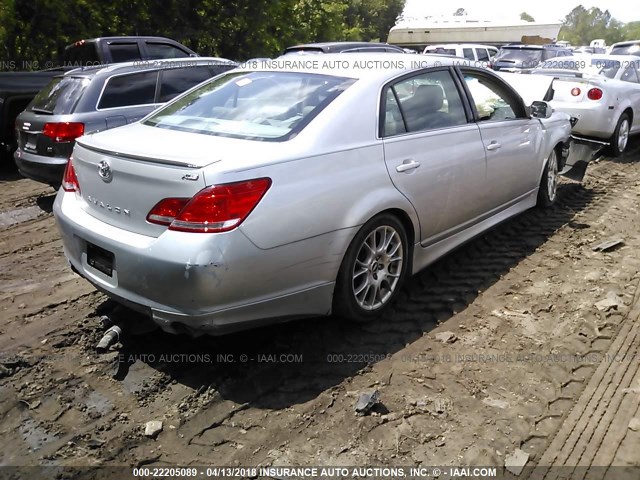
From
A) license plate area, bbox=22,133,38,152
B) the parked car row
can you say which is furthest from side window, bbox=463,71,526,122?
the parked car row

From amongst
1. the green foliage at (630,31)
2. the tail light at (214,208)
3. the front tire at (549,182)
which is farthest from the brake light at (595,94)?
the green foliage at (630,31)

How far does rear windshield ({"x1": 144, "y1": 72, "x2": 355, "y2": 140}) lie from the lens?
360 centimetres

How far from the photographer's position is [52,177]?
264 inches

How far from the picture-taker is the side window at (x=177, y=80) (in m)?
7.71

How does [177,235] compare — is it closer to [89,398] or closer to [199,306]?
[199,306]

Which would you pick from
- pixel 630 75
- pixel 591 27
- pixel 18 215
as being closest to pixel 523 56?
pixel 630 75

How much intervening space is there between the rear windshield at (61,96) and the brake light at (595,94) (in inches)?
274

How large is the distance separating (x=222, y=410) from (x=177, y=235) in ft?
3.05

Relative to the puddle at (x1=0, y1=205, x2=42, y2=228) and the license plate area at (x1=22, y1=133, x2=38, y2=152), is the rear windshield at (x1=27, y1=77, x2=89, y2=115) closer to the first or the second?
the license plate area at (x1=22, y1=133, x2=38, y2=152)

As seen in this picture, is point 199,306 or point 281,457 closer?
point 281,457

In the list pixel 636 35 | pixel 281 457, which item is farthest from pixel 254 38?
pixel 636 35

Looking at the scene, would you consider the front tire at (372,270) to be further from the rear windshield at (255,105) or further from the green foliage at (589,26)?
the green foliage at (589,26)

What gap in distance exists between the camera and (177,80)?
25.9 feet

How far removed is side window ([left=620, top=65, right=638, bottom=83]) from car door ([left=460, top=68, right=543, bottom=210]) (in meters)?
5.97
